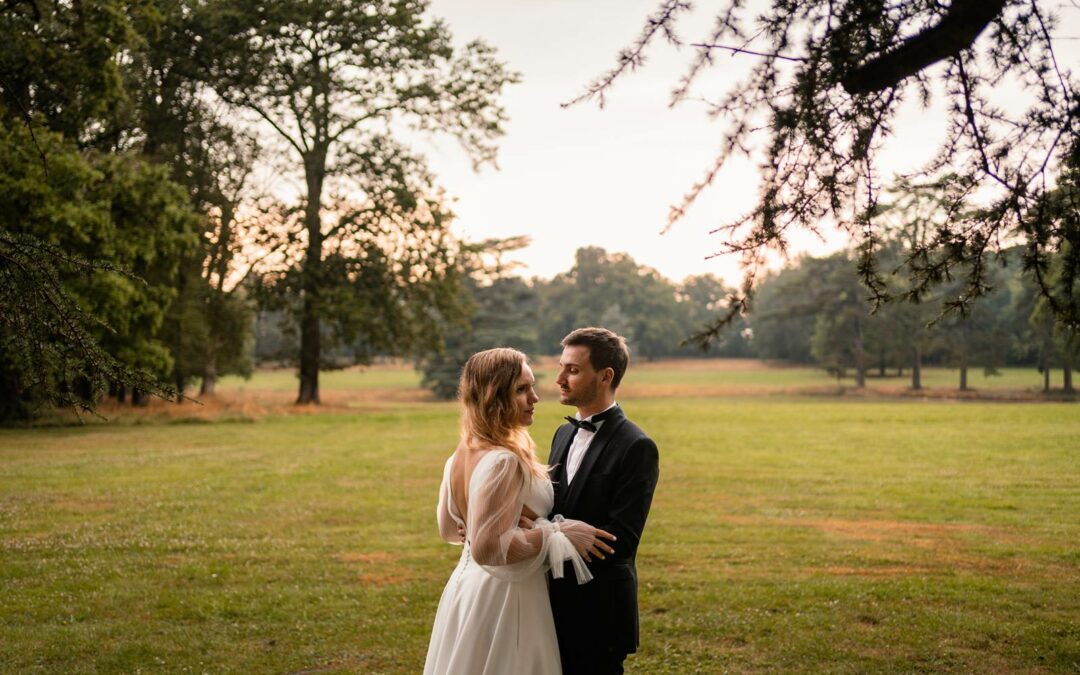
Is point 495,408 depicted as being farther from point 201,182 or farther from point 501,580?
point 201,182

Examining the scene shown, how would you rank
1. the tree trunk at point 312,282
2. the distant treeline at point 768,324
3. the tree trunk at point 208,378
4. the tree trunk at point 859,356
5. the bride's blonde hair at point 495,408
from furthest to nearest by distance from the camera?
the tree trunk at point 859,356 → the distant treeline at point 768,324 → the tree trunk at point 208,378 → the tree trunk at point 312,282 → the bride's blonde hair at point 495,408

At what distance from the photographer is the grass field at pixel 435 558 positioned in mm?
7289

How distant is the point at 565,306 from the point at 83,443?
69029 mm

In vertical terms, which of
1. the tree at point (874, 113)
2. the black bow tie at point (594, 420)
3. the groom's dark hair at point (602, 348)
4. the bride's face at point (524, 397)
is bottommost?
Result: the black bow tie at point (594, 420)

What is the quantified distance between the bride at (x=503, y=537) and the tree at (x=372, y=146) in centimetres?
2773

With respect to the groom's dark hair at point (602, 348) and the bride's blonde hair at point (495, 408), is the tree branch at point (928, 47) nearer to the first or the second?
the groom's dark hair at point (602, 348)

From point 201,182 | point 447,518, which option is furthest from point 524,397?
point 201,182

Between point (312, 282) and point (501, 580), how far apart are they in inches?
1144

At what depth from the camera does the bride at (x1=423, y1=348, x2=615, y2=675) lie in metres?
3.95

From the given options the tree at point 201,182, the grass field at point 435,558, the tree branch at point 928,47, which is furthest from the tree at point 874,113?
the tree at point 201,182

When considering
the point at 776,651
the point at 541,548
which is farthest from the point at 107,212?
the point at 541,548

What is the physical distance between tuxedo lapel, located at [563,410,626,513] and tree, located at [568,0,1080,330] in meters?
1.93

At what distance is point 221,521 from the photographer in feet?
41.2

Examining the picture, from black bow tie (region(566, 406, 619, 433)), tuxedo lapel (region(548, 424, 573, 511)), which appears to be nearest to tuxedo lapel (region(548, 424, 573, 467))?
tuxedo lapel (region(548, 424, 573, 511))
